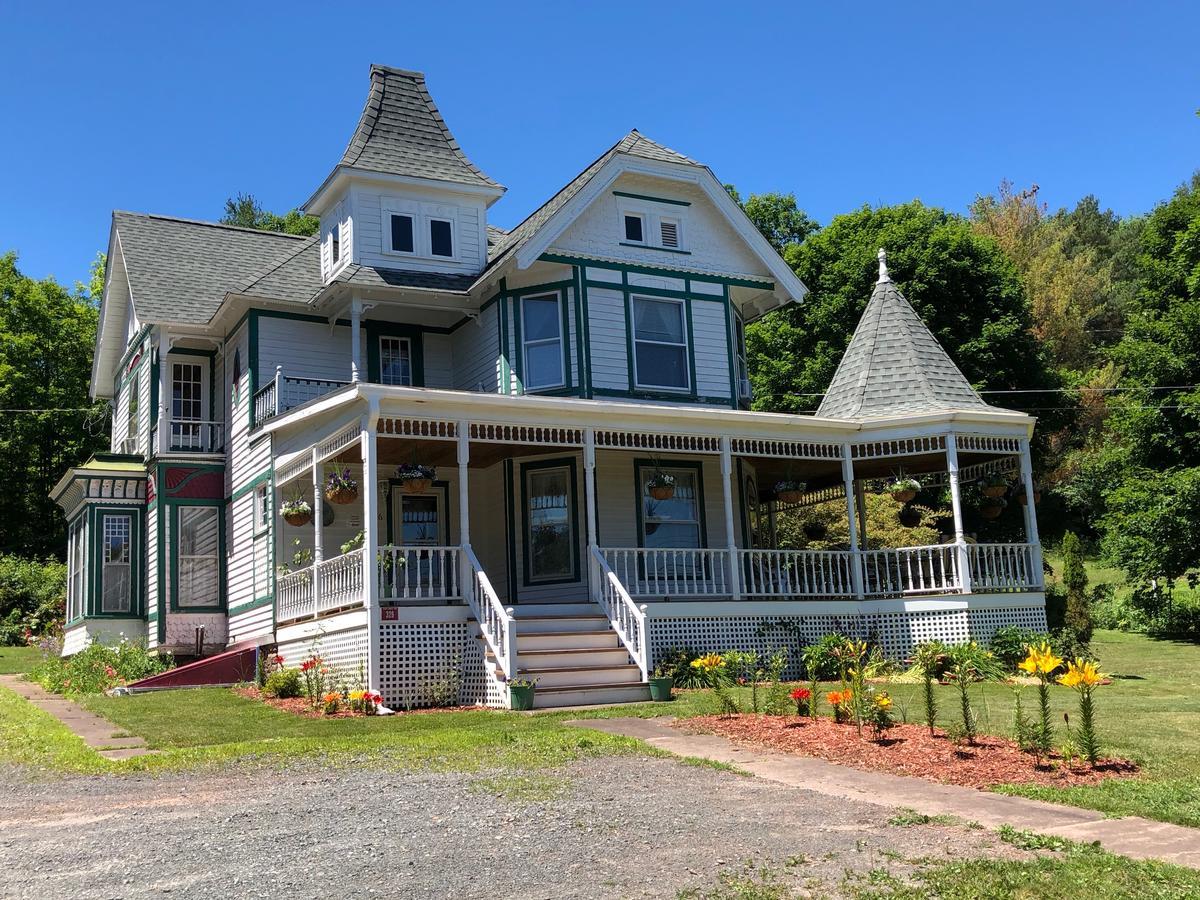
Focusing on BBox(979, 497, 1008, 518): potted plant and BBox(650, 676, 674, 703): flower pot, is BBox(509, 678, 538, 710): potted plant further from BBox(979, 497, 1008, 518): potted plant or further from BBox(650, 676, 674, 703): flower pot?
BBox(979, 497, 1008, 518): potted plant

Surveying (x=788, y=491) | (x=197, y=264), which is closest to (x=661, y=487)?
(x=788, y=491)

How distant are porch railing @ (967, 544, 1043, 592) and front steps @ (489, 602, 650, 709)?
6.57m

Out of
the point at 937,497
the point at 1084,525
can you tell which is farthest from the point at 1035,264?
the point at 937,497

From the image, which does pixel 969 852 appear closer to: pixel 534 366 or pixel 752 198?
pixel 534 366

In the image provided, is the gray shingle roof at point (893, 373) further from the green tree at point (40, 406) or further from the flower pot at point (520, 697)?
the green tree at point (40, 406)

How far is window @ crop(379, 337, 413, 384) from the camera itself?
898 inches

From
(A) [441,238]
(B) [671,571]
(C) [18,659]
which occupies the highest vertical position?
(A) [441,238]

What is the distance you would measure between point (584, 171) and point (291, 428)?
7752 mm

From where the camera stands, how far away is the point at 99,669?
65.7 ft

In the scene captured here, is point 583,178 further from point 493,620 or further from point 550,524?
point 493,620

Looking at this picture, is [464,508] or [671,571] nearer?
[464,508]

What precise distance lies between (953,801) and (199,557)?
18526mm

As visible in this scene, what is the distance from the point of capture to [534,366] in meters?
21.5

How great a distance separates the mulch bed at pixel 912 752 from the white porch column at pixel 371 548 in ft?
16.3
